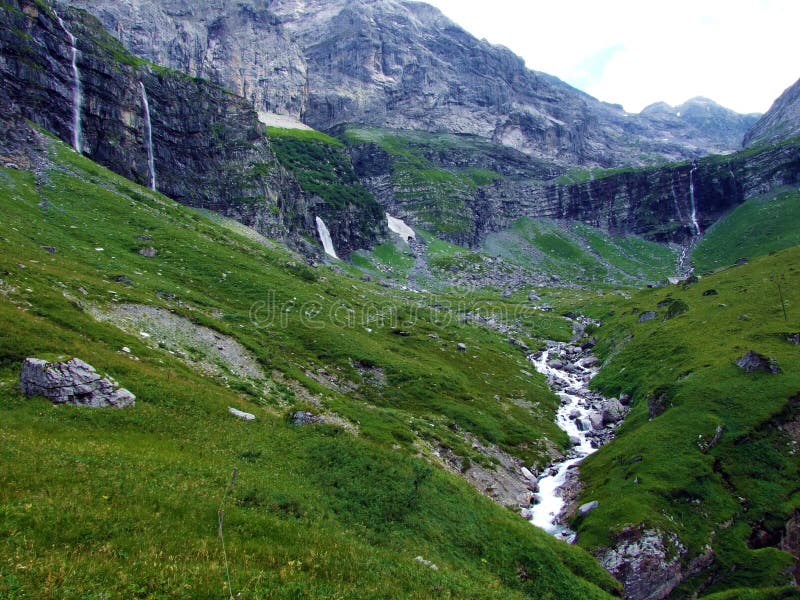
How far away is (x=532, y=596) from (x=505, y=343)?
2431 inches

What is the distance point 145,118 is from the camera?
10225 centimetres

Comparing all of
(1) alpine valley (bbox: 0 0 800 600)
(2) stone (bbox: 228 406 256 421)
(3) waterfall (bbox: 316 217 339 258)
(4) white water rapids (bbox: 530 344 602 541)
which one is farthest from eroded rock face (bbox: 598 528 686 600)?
(3) waterfall (bbox: 316 217 339 258)

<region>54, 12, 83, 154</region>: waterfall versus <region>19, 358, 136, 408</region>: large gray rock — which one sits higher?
<region>54, 12, 83, 154</region>: waterfall

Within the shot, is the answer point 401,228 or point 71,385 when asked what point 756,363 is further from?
point 401,228

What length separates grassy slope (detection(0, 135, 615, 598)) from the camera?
444 inches

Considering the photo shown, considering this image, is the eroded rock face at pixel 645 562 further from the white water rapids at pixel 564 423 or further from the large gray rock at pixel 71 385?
the large gray rock at pixel 71 385

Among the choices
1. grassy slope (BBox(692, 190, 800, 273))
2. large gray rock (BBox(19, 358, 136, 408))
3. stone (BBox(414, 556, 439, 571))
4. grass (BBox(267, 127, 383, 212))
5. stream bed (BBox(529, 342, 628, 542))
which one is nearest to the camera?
stone (BBox(414, 556, 439, 571))

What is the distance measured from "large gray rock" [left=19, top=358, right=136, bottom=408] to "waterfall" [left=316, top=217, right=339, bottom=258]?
397 ft

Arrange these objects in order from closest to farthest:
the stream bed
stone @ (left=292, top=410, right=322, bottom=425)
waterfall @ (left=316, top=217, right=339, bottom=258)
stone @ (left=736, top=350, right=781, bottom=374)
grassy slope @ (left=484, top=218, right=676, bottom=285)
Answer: stone @ (left=292, top=410, right=322, bottom=425) < the stream bed < stone @ (left=736, top=350, right=781, bottom=374) < waterfall @ (left=316, top=217, right=339, bottom=258) < grassy slope @ (left=484, top=218, right=676, bottom=285)

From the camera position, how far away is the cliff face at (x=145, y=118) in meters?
81.3

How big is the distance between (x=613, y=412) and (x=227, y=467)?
140 ft

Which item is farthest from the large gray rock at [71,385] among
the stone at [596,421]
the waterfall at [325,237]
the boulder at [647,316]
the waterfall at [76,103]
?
the waterfall at [325,237]

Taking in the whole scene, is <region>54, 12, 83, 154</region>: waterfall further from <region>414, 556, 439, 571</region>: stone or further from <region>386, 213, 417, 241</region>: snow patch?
<region>386, 213, 417, 241</region>: snow patch

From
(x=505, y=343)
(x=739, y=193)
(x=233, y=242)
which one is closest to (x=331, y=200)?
(x=233, y=242)
